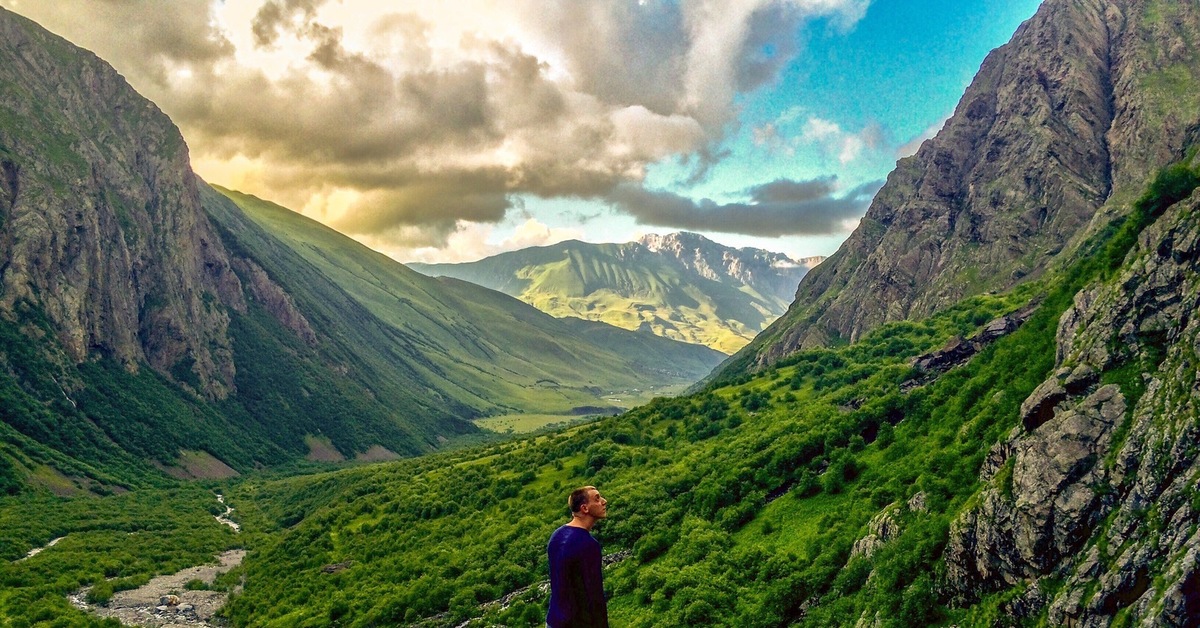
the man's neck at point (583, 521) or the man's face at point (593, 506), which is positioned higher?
the man's face at point (593, 506)

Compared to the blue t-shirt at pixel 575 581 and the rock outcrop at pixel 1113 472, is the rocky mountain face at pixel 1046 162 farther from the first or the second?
the blue t-shirt at pixel 575 581

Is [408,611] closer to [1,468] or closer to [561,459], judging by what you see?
[561,459]

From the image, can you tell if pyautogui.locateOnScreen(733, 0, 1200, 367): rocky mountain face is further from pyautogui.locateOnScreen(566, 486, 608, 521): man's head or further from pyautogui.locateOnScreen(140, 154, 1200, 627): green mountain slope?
pyautogui.locateOnScreen(566, 486, 608, 521): man's head

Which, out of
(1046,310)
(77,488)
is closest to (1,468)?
(77,488)

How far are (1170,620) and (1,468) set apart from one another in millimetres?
202616

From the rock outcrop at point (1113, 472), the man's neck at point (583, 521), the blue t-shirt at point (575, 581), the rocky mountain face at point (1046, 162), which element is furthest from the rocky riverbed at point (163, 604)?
the rocky mountain face at point (1046, 162)

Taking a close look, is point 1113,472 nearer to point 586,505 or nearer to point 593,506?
point 593,506

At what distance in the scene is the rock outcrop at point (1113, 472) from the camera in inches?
734

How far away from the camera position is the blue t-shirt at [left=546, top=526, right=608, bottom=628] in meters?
11.3

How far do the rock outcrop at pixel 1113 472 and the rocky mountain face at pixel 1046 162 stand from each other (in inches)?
Answer: 5387

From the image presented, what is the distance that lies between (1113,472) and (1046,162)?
177 metres

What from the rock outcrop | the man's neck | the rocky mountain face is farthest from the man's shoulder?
the rocky mountain face

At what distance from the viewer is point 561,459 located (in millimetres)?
102375

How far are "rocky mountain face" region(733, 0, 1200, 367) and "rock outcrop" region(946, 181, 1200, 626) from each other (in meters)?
137
